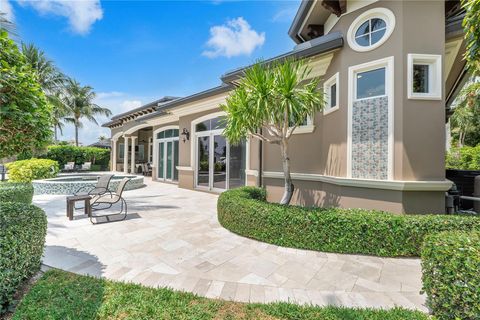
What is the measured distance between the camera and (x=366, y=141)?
18.4ft

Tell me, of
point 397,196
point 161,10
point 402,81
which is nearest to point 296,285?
point 397,196

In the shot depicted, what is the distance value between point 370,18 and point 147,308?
7754 millimetres

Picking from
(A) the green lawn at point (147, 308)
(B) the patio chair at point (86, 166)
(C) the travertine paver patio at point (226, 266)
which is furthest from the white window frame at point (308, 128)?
(B) the patio chair at point (86, 166)

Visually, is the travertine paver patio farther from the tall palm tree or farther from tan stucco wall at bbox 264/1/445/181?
the tall palm tree

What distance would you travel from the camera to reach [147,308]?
262 cm

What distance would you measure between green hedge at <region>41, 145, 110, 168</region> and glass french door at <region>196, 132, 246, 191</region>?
65.1 ft

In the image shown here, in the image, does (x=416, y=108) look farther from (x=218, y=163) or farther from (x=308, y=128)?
(x=218, y=163)

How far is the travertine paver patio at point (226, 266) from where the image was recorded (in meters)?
3.08

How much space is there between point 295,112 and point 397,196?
3106 mm

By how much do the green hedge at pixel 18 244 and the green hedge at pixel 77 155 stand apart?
2399 cm

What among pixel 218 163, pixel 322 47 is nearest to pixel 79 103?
pixel 218 163

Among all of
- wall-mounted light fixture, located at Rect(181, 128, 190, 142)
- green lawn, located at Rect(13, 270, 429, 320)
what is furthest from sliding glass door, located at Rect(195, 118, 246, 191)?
green lawn, located at Rect(13, 270, 429, 320)

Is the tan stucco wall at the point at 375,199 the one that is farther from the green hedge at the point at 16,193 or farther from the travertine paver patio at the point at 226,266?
the green hedge at the point at 16,193

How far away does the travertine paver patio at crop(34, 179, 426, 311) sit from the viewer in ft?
10.1
